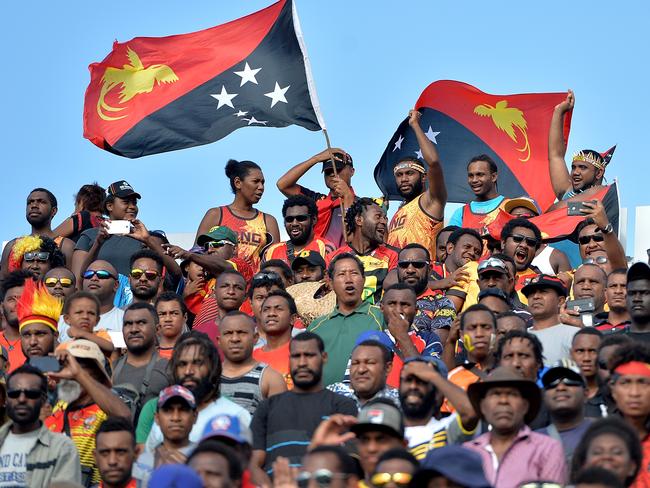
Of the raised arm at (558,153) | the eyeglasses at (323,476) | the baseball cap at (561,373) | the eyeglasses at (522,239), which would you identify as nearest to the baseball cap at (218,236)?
the eyeglasses at (522,239)

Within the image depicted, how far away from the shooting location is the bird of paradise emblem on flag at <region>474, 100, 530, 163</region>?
18688 millimetres

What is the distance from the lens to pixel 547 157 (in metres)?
18.3

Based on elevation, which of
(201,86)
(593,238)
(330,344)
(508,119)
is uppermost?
(508,119)

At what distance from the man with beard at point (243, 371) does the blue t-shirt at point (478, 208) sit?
4512 mm

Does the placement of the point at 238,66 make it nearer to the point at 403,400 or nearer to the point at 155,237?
the point at 155,237

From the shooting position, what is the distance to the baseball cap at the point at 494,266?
43.6 feet

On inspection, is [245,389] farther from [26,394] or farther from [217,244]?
[217,244]

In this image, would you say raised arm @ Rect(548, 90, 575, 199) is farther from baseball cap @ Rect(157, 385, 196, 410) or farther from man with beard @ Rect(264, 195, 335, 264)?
baseball cap @ Rect(157, 385, 196, 410)

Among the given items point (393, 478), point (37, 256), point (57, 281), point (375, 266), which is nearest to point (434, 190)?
point (375, 266)

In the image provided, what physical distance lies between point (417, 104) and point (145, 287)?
566cm

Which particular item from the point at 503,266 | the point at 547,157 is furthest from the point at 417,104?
the point at 503,266

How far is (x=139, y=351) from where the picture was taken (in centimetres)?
1251

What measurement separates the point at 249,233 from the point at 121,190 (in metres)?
1.32

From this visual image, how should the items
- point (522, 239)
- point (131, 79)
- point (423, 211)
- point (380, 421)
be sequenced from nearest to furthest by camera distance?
point (380, 421), point (522, 239), point (423, 211), point (131, 79)
